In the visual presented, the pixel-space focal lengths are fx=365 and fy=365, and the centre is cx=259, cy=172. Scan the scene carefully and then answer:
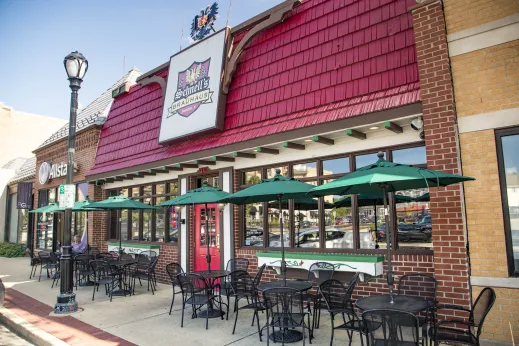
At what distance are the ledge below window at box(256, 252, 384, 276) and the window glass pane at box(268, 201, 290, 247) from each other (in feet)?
2.02

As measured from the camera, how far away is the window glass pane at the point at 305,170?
311 inches

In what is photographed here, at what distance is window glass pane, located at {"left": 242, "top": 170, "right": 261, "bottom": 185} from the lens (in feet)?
29.7

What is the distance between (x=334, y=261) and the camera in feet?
22.2

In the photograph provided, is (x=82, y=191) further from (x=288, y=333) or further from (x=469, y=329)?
(x=469, y=329)

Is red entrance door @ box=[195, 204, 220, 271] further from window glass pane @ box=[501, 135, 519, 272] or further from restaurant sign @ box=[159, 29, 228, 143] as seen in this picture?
window glass pane @ box=[501, 135, 519, 272]

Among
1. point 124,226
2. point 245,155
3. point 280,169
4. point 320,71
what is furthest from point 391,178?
point 124,226

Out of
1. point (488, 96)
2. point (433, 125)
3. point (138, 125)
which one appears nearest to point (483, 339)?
point (433, 125)

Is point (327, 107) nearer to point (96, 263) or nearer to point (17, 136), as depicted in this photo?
point (96, 263)

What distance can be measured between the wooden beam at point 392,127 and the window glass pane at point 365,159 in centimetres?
75

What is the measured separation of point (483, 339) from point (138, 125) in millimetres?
10893

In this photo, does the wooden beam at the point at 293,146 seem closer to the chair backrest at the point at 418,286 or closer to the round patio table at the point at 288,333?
the round patio table at the point at 288,333

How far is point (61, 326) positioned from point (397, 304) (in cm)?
600

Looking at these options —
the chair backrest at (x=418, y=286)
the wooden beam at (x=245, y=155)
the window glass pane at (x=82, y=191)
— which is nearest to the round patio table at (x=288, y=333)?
the chair backrest at (x=418, y=286)

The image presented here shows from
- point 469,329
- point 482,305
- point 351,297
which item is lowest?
point 351,297
